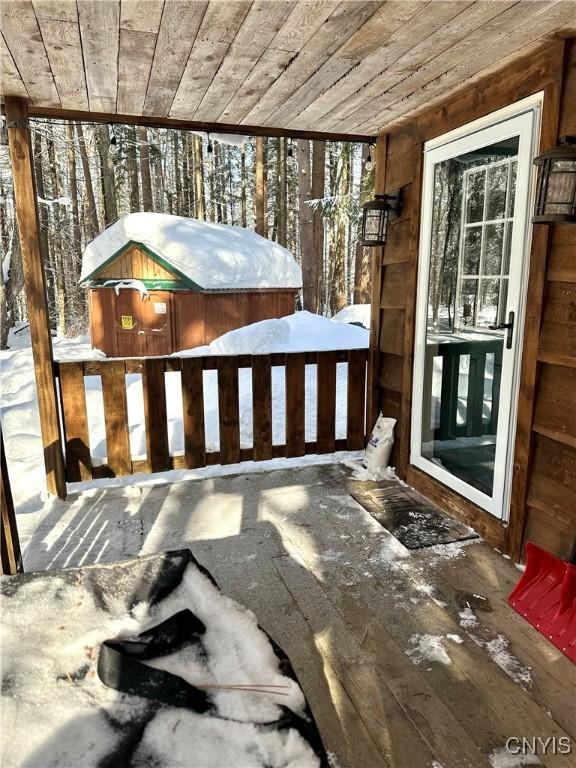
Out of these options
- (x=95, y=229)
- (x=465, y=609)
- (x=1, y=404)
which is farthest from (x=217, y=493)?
(x=95, y=229)

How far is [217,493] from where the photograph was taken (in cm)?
344

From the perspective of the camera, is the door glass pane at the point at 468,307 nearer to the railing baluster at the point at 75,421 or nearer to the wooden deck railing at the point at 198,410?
the wooden deck railing at the point at 198,410

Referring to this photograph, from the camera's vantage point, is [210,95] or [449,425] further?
[449,425]

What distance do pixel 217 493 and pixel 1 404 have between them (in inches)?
162

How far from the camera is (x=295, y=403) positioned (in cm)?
389

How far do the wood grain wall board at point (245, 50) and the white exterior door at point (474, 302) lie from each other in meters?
1.18

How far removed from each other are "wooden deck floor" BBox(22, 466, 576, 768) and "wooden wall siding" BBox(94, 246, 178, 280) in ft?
23.9

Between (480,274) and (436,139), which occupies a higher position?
(436,139)

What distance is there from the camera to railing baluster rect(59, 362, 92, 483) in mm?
3338

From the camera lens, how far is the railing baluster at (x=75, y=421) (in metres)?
3.34

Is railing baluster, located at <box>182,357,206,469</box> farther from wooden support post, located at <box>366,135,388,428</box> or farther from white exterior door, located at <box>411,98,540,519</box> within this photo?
white exterior door, located at <box>411,98,540,519</box>

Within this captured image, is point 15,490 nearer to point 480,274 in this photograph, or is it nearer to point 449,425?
point 449,425

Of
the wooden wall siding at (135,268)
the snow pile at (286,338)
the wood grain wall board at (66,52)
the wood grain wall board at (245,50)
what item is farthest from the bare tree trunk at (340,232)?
the wood grain wall board at (66,52)

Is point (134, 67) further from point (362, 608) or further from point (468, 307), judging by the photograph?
point (362, 608)
